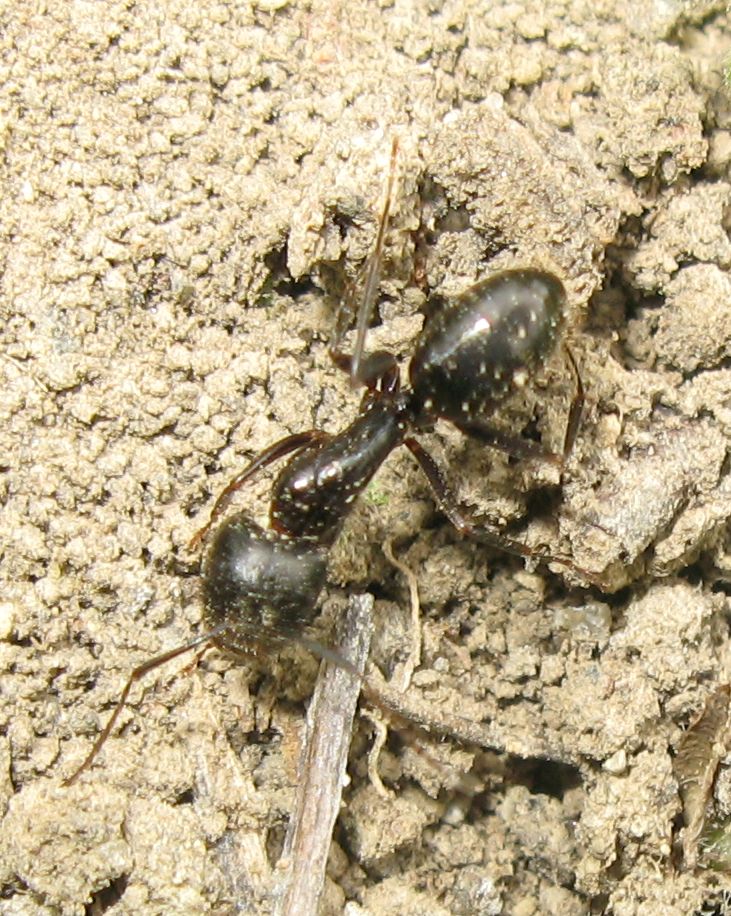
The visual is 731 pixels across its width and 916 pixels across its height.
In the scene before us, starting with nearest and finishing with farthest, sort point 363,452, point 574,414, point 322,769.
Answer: point 322,769
point 574,414
point 363,452

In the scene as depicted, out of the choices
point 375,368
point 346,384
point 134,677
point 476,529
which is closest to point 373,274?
point 375,368

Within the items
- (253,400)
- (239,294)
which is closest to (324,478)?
(253,400)

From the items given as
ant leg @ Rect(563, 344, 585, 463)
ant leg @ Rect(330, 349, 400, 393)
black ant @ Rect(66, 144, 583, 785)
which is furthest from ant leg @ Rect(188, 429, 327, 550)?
ant leg @ Rect(563, 344, 585, 463)

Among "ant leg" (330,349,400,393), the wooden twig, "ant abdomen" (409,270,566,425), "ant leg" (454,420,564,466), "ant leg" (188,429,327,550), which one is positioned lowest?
the wooden twig

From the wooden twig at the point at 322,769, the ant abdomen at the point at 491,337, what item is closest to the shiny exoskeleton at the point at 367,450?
the ant abdomen at the point at 491,337

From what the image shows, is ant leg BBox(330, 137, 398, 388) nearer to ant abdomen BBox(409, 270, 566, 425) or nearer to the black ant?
the black ant

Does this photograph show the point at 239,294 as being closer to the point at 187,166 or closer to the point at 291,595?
the point at 187,166

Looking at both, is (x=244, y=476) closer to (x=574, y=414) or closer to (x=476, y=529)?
(x=476, y=529)
